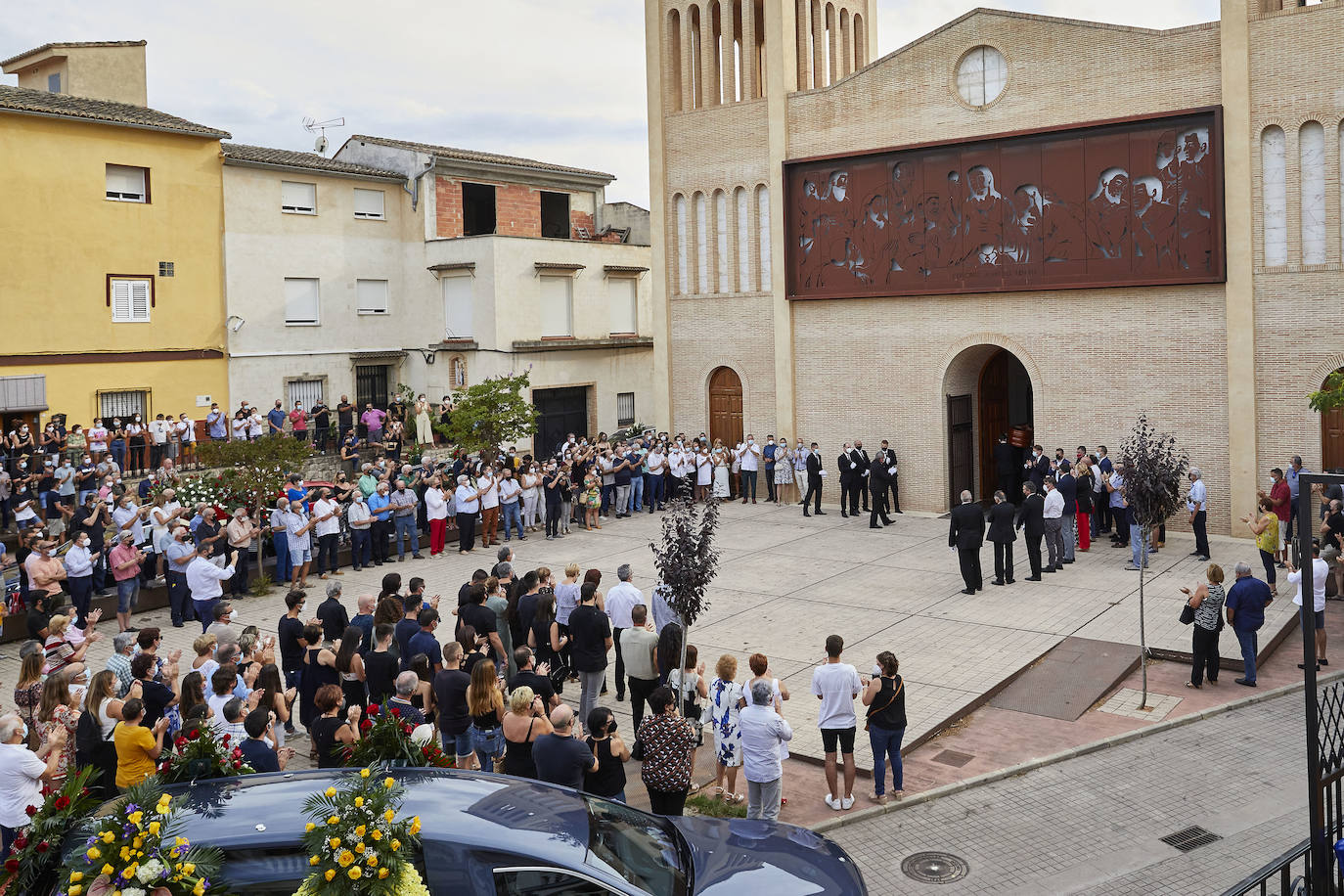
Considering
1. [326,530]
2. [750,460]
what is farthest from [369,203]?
[326,530]

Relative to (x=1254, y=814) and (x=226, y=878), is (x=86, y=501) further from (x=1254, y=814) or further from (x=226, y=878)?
(x=1254, y=814)

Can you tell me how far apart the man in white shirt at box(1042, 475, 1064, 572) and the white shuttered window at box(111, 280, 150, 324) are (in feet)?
71.5

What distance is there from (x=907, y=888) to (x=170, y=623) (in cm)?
1261

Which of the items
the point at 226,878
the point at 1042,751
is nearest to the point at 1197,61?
the point at 1042,751

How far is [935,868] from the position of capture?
30.3ft

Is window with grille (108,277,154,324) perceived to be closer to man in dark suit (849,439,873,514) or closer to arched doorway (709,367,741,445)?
arched doorway (709,367,741,445)

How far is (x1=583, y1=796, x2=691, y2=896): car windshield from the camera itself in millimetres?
6363

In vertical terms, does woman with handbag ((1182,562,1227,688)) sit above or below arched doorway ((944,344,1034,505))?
below

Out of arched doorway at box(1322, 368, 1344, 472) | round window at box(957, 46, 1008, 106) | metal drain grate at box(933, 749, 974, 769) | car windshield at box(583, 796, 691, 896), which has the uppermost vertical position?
round window at box(957, 46, 1008, 106)

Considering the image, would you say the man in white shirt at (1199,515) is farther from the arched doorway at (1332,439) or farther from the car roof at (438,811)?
the car roof at (438,811)

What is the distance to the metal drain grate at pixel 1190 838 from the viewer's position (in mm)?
9383

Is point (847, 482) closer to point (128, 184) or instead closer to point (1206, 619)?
point (1206, 619)

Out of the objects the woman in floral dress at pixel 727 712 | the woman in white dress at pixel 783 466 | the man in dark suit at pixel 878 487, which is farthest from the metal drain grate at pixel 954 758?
the woman in white dress at pixel 783 466

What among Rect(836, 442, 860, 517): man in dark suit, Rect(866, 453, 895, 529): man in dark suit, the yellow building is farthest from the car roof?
the yellow building
